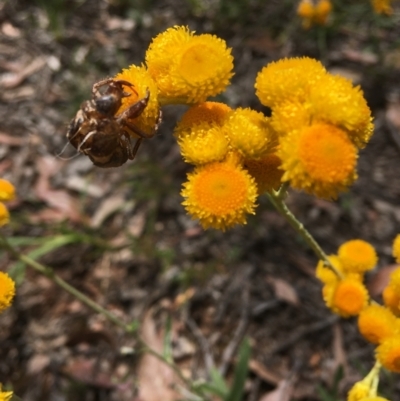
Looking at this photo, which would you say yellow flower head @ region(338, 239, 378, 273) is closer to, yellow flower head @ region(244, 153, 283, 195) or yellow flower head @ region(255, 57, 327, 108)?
yellow flower head @ region(244, 153, 283, 195)

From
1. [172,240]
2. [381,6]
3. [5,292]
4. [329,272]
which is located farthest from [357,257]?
[381,6]

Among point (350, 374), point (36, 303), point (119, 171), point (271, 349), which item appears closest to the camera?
point (350, 374)

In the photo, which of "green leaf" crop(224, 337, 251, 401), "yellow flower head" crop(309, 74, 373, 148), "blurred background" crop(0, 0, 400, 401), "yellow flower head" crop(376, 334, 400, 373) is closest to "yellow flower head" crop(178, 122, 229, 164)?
"yellow flower head" crop(309, 74, 373, 148)

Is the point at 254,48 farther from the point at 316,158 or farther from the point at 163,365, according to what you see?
the point at 316,158

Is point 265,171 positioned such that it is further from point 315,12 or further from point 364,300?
point 315,12

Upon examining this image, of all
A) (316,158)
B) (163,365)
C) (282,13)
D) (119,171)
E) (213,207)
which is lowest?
(163,365)

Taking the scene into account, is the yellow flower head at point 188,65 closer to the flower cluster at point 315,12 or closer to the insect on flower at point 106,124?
the insect on flower at point 106,124

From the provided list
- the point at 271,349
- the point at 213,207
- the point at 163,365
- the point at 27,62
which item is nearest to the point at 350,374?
the point at 271,349
